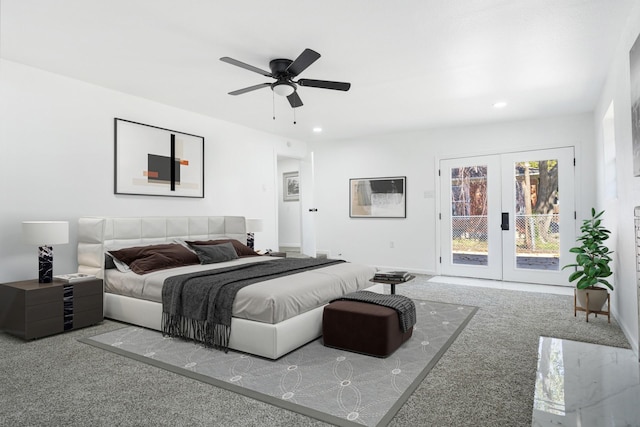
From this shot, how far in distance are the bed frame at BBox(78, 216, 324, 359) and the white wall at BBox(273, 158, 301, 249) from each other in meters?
4.06

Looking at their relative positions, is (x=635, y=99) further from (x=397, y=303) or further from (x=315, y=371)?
(x=315, y=371)

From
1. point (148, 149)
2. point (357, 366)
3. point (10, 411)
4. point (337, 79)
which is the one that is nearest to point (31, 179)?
point (148, 149)

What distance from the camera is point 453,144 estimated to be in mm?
6578

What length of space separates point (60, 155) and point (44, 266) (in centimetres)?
124

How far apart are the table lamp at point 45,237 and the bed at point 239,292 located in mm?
486

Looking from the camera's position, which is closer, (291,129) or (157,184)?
(157,184)

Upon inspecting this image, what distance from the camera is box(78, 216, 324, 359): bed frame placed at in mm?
2877

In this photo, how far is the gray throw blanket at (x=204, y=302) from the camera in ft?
10.1

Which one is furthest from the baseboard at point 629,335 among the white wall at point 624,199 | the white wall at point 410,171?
the white wall at point 410,171

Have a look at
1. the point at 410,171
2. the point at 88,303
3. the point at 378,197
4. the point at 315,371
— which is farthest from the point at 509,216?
the point at 88,303

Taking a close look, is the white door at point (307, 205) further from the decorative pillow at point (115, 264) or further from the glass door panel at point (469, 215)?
the decorative pillow at point (115, 264)

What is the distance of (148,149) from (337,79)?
259cm

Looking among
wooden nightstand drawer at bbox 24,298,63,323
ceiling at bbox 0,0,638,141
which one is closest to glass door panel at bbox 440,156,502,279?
ceiling at bbox 0,0,638,141

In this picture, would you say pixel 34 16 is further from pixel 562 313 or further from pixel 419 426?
pixel 562 313
